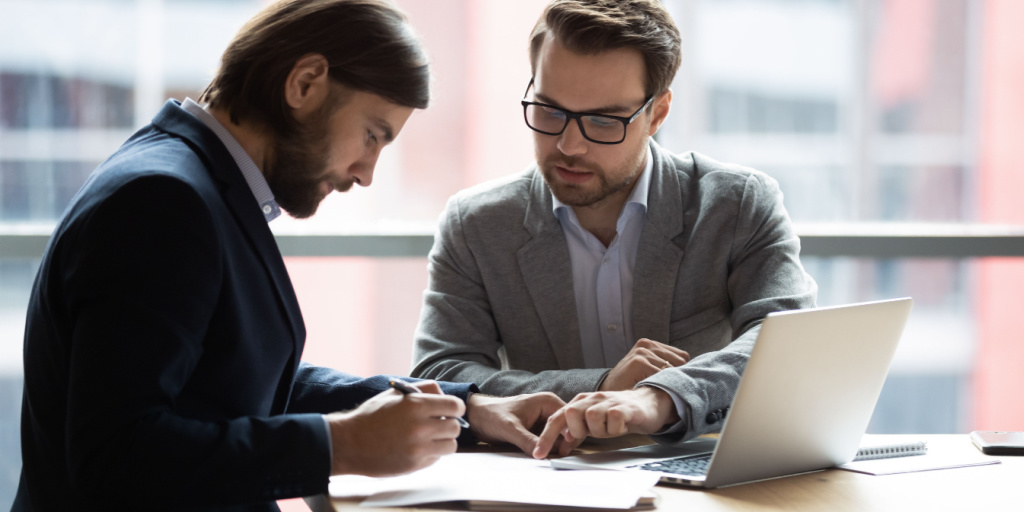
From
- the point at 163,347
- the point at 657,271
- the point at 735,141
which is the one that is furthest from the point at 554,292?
the point at 735,141

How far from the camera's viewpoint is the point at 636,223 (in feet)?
6.73

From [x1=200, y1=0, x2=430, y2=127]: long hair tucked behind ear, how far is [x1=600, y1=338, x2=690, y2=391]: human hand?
2.07 ft

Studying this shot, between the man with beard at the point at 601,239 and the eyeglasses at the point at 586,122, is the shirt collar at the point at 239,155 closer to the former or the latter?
the man with beard at the point at 601,239

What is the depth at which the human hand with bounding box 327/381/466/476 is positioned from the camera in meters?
1.17

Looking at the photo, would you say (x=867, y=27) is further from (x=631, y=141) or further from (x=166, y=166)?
(x=166, y=166)

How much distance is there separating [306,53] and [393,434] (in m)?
0.57

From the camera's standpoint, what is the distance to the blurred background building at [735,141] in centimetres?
288

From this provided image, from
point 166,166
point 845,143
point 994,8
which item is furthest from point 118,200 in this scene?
point 994,8

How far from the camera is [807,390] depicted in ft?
4.19

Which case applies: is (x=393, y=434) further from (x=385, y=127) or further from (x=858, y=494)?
(x=858, y=494)

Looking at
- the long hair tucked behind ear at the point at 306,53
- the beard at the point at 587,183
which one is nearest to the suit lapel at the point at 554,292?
the beard at the point at 587,183

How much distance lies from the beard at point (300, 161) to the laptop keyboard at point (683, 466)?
0.67 meters

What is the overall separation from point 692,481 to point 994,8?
8.47 ft

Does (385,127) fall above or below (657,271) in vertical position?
above
